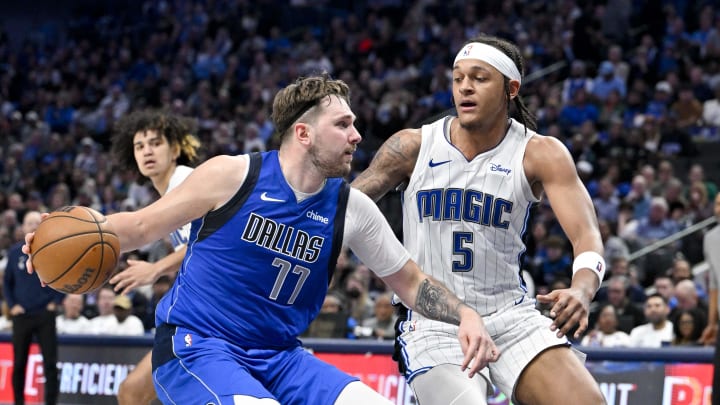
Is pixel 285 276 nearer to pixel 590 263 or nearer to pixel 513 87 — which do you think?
pixel 590 263

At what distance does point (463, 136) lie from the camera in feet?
16.5

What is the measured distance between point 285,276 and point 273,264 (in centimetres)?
8

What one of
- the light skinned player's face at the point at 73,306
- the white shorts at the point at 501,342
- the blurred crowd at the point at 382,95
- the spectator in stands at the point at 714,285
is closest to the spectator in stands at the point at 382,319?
the blurred crowd at the point at 382,95

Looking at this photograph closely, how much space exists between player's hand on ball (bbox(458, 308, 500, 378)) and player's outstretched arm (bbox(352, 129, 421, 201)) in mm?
1082

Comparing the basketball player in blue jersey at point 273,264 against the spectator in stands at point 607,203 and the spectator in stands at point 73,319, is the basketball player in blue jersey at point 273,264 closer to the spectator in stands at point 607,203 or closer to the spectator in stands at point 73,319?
the spectator in stands at point 73,319

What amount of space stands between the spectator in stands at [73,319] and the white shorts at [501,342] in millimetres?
7943

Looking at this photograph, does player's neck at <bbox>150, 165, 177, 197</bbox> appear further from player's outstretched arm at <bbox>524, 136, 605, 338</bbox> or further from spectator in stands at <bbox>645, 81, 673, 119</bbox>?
spectator in stands at <bbox>645, 81, 673, 119</bbox>

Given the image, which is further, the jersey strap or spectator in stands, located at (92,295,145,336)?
spectator in stands, located at (92,295,145,336)

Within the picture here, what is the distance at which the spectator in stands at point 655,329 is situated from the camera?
9.30m

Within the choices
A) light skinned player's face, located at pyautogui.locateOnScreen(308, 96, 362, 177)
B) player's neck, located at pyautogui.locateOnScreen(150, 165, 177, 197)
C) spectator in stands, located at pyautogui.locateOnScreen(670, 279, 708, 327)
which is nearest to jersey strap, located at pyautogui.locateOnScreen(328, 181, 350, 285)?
light skinned player's face, located at pyautogui.locateOnScreen(308, 96, 362, 177)

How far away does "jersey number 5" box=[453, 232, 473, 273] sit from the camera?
4.82m

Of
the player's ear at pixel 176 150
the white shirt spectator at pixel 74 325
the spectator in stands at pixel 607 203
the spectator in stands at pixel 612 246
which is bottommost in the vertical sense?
the white shirt spectator at pixel 74 325

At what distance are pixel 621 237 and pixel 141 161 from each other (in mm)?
7371

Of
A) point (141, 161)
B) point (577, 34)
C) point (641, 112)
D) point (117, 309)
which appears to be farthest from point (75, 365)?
point (577, 34)
